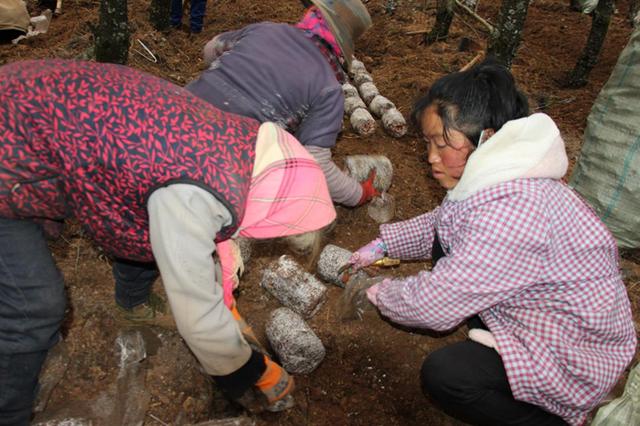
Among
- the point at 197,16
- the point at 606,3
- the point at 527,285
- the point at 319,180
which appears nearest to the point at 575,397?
the point at 527,285

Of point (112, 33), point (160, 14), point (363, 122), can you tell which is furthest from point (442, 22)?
point (112, 33)

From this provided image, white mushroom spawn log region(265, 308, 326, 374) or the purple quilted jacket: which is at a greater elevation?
the purple quilted jacket

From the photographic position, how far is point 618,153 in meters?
3.00

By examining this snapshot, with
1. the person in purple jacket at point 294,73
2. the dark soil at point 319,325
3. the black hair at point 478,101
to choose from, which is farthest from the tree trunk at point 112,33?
the black hair at point 478,101

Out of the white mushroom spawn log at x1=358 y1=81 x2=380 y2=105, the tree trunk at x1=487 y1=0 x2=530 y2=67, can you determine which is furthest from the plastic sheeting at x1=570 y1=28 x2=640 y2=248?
the white mushroom spawn log at x1=358 y1=81 x2=380 y2=105

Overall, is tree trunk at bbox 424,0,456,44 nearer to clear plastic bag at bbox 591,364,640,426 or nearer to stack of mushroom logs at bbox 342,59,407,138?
stack of mushroom logs at bbox 342,59,407,138

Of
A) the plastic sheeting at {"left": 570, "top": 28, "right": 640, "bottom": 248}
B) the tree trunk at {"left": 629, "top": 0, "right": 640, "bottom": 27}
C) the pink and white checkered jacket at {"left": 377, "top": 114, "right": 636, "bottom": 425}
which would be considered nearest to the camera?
the pink and white checkered jacket at {"left": 377, "top": 114, "right": 636, "bottom": 425}

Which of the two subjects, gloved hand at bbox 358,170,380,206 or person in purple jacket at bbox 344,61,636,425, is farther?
gloved hand at bbox 358,170,380,206

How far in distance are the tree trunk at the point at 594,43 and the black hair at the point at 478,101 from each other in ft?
10.8

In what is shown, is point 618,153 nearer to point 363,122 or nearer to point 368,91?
point 363,122

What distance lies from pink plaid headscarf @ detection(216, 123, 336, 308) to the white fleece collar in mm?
509

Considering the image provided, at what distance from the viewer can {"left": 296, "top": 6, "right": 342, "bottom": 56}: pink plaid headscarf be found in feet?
7.70

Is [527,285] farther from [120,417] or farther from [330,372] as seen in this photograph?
[120,417]

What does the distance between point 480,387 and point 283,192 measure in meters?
1.08
